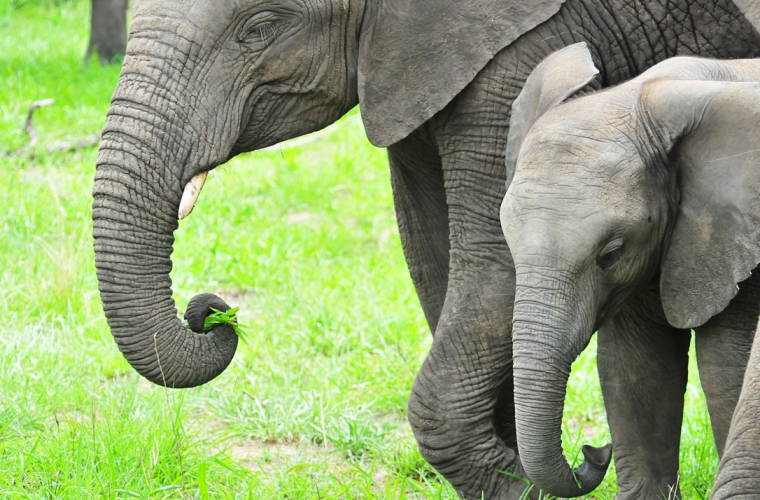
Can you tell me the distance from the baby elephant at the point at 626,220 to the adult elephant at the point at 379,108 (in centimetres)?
33

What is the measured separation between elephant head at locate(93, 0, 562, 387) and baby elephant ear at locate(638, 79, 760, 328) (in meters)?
0.68

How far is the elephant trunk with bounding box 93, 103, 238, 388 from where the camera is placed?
12.2 ft

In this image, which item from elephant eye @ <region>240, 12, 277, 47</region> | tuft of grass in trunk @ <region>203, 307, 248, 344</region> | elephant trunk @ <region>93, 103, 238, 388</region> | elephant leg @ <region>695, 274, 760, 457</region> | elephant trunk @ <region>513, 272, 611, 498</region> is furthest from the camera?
tuft of grass in trunk @ <region>203, 307, 248, 344</region>

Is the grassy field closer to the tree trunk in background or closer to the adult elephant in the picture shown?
the adult elephant

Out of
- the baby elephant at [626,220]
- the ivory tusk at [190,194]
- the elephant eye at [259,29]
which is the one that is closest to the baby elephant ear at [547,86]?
the baby elephant at [626,220]

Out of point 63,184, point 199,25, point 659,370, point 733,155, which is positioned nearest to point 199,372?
point 199,25

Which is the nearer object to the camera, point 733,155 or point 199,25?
point 733,155

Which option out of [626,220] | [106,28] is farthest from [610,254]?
[106,28]

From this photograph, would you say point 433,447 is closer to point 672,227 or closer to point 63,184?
point 672,227

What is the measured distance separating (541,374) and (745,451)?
0.63 meters

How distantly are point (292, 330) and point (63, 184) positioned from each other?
9.10ft

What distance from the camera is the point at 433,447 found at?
158 inches

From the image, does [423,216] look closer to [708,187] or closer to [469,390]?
[469,390]

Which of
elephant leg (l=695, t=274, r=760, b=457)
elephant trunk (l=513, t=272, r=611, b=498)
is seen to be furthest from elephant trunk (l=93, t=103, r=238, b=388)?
elephant leg (l=695, t=274, r=760, b=457)
